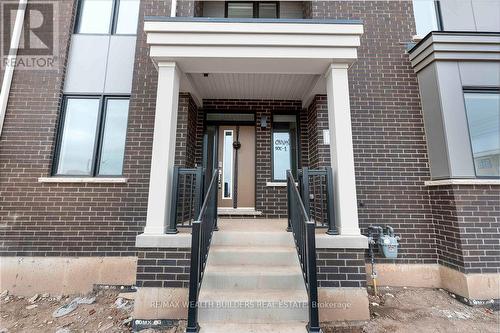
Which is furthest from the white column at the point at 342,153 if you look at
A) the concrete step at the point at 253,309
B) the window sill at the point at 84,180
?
the window sill at the point at 84,180

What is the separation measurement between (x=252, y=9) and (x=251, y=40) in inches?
120

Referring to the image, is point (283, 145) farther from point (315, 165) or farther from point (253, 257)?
point (253, 257)

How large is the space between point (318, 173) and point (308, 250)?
1.23 metres

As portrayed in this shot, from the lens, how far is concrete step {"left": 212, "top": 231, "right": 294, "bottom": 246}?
3.47 m

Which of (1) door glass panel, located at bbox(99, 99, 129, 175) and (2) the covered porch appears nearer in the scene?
(2) the covered porch

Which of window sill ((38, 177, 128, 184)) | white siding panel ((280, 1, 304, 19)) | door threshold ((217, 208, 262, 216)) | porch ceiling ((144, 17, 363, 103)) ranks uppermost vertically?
white siding panel ((280, 1, 304, 19))

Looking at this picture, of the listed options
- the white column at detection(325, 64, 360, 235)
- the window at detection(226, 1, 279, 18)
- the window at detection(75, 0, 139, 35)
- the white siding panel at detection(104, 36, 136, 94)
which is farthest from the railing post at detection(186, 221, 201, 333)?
the window at detection(226, 1, 279, 18)

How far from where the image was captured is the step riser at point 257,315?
2.64 metres

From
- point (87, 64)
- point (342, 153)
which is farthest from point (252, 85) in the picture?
point (87, 64)

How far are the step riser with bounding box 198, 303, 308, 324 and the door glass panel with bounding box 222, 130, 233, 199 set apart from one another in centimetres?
273

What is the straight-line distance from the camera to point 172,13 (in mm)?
4551

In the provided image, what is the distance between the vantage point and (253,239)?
11.4ft

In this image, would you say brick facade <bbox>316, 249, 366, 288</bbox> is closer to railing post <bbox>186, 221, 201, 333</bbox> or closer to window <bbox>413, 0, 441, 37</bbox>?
railing post <bbox>186, 221, 201, 333</bbox>

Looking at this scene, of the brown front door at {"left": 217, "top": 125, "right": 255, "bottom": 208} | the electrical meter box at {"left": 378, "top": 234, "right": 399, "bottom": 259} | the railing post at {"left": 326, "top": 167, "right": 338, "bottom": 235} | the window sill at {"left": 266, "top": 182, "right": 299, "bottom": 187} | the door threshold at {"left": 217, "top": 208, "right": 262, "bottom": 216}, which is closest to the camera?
the railing post at {"left": 326, "top": 167, "right": 338, "bottom": 235}
